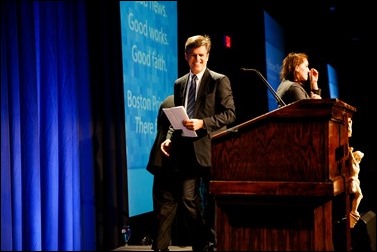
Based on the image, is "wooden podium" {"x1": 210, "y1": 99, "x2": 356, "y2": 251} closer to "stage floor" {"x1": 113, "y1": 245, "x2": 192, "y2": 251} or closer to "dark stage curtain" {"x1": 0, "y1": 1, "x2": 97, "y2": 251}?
"dark stage curtain" {"x1": 0, "y1": 1, "x2": 97, "y2": 251}

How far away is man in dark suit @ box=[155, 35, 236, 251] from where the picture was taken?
3.25 meters

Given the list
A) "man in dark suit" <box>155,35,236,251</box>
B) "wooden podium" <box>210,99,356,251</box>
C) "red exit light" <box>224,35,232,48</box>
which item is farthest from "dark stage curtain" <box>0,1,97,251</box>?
"red exit light" <box>224,35,232,48</box>

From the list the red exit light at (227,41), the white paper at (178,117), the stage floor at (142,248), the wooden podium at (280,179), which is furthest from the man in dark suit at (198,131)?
the red exit light at (227,41)

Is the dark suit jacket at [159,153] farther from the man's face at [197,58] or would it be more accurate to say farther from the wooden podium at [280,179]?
the wooden podium at [280,179]

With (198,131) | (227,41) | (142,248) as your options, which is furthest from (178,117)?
(227,41)

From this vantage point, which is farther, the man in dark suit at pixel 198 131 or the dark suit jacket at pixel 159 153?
the dark suit jacket at pixel 159 153

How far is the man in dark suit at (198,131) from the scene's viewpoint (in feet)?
10.6

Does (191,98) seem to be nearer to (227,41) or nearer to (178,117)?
(178,117)

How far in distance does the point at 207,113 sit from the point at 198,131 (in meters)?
0.13

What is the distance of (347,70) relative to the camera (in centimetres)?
954

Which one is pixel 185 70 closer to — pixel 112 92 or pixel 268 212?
pixel 112 92

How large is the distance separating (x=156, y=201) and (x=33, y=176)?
0.84 meters

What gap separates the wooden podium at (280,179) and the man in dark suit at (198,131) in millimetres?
909

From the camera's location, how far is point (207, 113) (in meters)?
3.29
